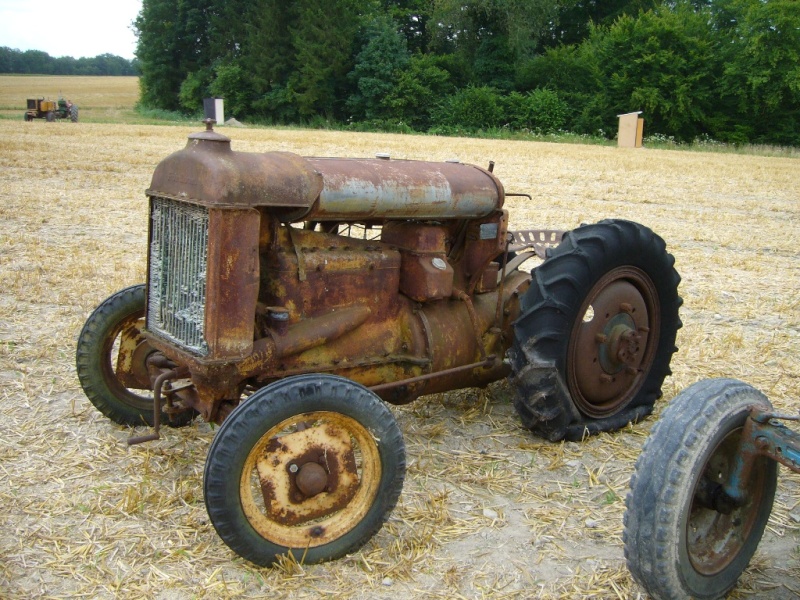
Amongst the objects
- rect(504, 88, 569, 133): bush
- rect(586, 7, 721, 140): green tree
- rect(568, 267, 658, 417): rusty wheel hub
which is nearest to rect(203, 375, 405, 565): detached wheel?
rect(568, 267, 658, 417): rusty wheel hub

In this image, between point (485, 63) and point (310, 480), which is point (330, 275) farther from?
point (485, 63)

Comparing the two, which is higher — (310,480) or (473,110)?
(473,110)

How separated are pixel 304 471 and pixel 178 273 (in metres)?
0.99

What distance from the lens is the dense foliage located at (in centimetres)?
3541

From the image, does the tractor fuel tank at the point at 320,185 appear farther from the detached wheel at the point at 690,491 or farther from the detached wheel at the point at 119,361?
the detached wheel at the point at 690,491

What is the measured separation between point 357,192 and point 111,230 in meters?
6.41

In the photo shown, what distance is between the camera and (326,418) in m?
2.99

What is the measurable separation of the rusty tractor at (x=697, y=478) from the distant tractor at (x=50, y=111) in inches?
1300

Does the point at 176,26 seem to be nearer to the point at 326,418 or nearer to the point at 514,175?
the point at 514,175

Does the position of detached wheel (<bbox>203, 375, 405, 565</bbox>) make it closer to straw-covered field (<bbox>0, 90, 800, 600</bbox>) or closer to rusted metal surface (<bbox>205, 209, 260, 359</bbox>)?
straw-covered field (<bbox>0, 90, 800, 600</bbox>)

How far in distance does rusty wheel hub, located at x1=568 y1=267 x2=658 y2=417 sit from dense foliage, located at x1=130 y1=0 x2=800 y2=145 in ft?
107

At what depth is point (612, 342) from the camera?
415 centimetres

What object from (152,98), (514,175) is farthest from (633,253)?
(152,98)

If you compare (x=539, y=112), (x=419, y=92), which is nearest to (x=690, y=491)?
(x=539, y=112)
